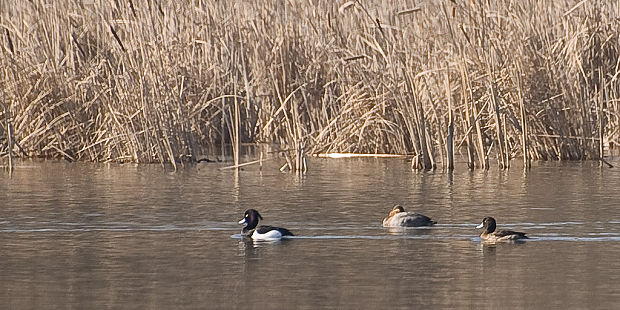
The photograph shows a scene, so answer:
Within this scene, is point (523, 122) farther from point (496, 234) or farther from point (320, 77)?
point (496, 234)

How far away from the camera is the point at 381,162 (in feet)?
60.2

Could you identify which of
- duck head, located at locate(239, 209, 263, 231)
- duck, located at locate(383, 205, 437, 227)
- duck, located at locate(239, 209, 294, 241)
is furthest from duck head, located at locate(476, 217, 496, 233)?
duck head, located at locate(239, 209, 263, 231)

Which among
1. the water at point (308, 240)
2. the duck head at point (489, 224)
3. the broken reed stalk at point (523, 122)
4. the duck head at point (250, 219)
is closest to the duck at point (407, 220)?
the water at point (308, 240)

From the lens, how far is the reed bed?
1748cm

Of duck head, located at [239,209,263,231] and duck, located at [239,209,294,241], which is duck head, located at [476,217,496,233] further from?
duck head, located at [239,209,263,231]

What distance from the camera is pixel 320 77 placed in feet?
64.7

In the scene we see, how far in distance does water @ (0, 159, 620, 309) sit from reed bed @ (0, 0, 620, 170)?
0.54 metres

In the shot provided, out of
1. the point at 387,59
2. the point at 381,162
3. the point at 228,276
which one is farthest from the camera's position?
the point at 381,162

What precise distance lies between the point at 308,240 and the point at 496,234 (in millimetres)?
1551

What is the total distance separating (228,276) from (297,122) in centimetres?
777

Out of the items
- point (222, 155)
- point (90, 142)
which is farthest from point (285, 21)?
Result: point (90, 142)

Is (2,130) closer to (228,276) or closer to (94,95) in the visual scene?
(94,95)

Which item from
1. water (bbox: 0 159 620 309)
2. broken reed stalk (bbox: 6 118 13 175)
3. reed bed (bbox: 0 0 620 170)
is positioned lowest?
water (bbox: 0 159 620 309)

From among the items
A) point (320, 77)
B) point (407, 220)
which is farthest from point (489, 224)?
point (320, 77)
